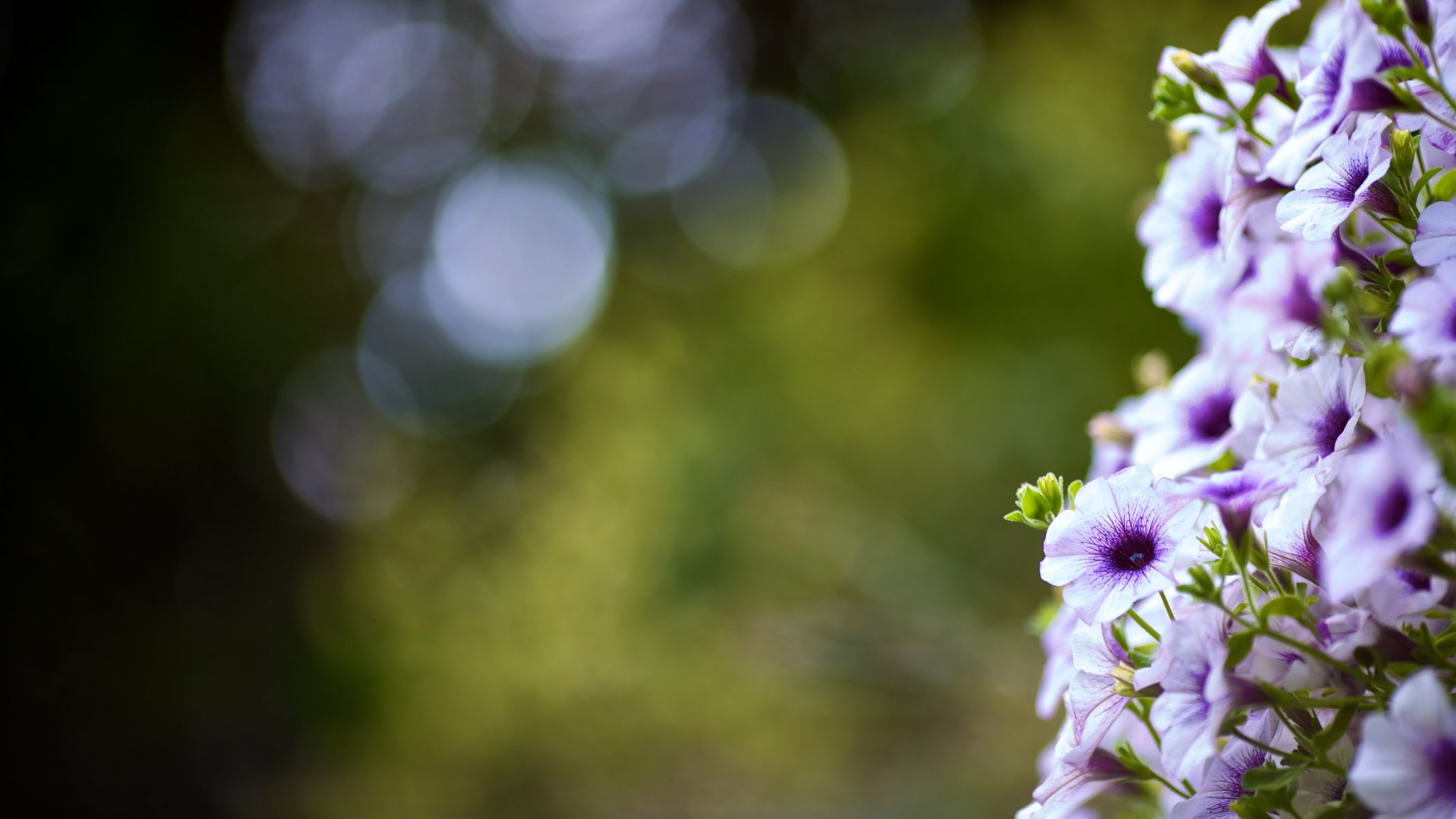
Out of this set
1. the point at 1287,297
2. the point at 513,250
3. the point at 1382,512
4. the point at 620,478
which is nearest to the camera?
the point at 1382,512

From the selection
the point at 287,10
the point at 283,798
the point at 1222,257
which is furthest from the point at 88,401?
the point at 1222,257

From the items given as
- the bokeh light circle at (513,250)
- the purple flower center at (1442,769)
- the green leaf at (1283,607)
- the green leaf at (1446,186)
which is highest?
the bokeh light circle at (513,250)

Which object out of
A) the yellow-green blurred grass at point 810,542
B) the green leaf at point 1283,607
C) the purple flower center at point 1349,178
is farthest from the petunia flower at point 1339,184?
the yellow-green blurred grass at point 810,542

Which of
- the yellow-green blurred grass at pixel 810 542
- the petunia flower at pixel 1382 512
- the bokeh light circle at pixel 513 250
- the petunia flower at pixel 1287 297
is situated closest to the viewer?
the petunia flower at pixel 1382 512

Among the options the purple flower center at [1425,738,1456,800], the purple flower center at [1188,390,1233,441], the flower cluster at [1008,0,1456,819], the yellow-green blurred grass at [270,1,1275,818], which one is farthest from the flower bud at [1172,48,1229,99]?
the yellow-green blurred grass at [270,1,1275,818]

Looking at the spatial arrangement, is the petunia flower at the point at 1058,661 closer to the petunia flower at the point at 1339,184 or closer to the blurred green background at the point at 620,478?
the petunia flower at the point at 1339,184

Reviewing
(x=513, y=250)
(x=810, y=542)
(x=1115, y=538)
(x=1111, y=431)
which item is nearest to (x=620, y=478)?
(x=810, y=542)

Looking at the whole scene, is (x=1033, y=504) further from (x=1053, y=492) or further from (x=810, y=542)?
(x=810, y=542)

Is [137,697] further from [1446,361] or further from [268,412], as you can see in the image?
[1446,361]
